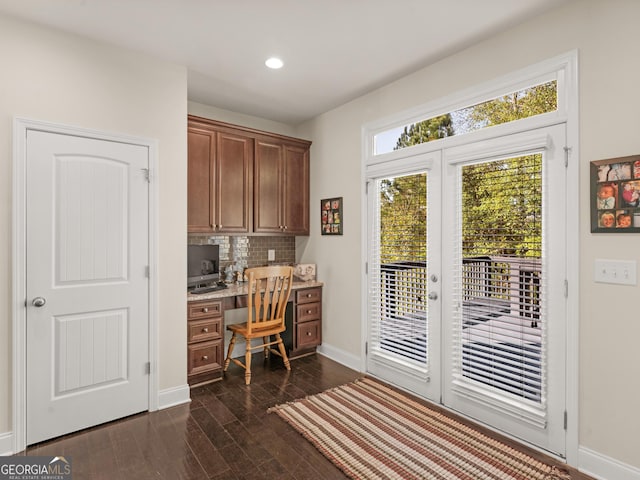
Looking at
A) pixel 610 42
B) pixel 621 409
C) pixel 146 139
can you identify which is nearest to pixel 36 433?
pixel 146 139

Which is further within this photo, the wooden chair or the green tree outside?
the wooden chair

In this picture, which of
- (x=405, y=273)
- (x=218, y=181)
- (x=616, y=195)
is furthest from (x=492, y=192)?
(x=218, y=181)

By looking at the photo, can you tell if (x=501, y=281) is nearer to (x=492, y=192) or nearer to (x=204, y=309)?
(x=492, y=192)

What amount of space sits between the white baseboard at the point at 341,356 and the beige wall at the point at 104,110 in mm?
1636

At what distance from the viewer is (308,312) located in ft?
13.3

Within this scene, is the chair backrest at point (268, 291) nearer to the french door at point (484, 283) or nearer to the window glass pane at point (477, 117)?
the french door at point (484, 283)

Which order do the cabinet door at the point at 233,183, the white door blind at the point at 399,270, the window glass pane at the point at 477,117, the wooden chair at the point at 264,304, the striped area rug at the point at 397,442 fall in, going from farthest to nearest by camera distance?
1. the cabinet door at the point at 233,183
2. the wooden chair at the point at 264,304
3. the white door blind at the point at 399,270
4. the window glass pane at the point at 477,117
5. the striped area rug at the point at 397,442

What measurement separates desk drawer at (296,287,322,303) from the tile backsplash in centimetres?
67

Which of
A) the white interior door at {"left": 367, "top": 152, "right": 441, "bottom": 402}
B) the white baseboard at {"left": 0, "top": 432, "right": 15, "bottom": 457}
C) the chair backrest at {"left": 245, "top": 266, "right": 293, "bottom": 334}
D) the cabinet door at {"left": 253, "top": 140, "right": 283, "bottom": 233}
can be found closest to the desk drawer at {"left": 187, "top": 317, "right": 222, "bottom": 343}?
the chair backrest at {"left": 245, "top": 266, "right": 293, "bottom": 334}

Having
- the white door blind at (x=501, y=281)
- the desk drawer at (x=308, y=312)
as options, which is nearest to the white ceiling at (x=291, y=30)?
the white door blind at (x=501, y=281)

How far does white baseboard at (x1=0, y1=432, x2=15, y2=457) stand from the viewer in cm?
227

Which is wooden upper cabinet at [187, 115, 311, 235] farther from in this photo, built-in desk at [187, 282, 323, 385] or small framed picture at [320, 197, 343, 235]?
built-in desk at [187, 282, 323, 385]

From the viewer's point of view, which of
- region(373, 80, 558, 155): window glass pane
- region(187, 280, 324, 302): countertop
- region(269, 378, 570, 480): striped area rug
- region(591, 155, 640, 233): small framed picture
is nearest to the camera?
region(591, 155, 640, 233): small framed picture

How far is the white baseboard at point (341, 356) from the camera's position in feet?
12.3
